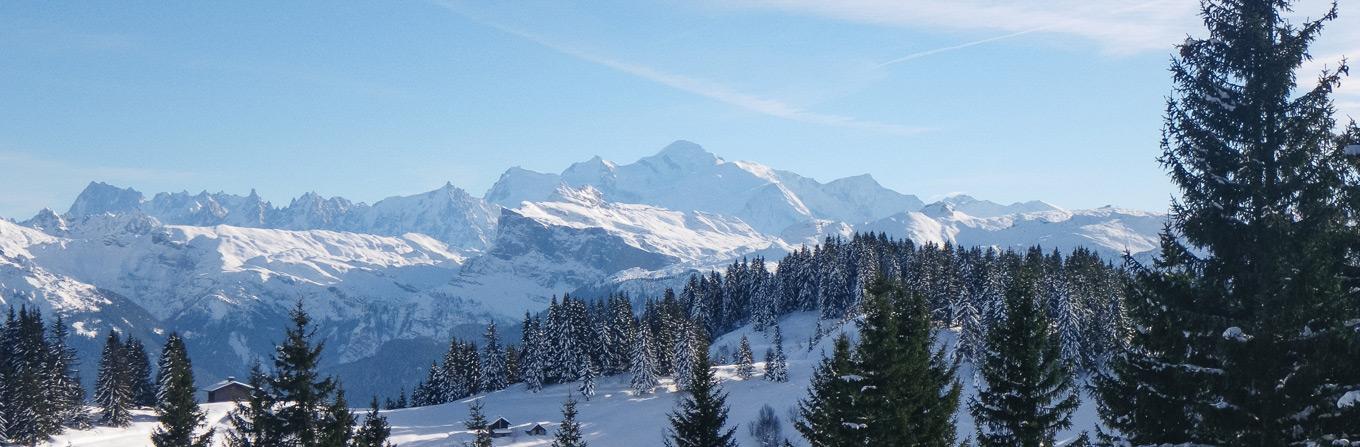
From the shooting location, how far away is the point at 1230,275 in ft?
52.1

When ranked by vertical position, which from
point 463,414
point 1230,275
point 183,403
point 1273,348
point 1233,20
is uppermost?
point 1233,20

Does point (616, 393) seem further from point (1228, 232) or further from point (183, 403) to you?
point (1228, 232)

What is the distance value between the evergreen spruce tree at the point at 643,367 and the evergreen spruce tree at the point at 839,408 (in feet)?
268

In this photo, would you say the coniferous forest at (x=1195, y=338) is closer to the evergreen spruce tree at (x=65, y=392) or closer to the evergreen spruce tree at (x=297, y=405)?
the evergreen spruce tree at (x=297, y=405)

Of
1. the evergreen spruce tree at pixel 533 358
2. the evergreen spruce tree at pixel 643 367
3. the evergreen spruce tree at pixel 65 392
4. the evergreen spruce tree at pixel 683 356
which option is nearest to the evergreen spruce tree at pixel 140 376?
the evergreen spruce tree at pixel 65 392

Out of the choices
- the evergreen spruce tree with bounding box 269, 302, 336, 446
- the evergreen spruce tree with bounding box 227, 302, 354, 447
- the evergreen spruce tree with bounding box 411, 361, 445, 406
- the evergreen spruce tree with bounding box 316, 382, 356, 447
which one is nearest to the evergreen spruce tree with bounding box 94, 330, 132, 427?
the evergreen spruce tree with bounding box 411, 361, 445, 406

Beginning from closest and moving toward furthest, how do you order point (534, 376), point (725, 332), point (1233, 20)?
point (1233, 20)
point (534, 376)
point (725, 332)

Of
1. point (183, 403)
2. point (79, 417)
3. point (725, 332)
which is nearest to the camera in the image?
point (183, 403)

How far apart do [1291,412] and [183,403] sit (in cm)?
4014

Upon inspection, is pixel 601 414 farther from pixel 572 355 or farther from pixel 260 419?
pixel 260 419

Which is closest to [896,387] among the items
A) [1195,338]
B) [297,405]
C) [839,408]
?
[839,408]

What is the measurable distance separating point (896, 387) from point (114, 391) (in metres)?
→ 95.8

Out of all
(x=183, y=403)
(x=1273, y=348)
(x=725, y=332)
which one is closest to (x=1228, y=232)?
(x=1273, y=348)

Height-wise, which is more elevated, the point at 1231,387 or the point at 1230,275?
the point at 1230,275
